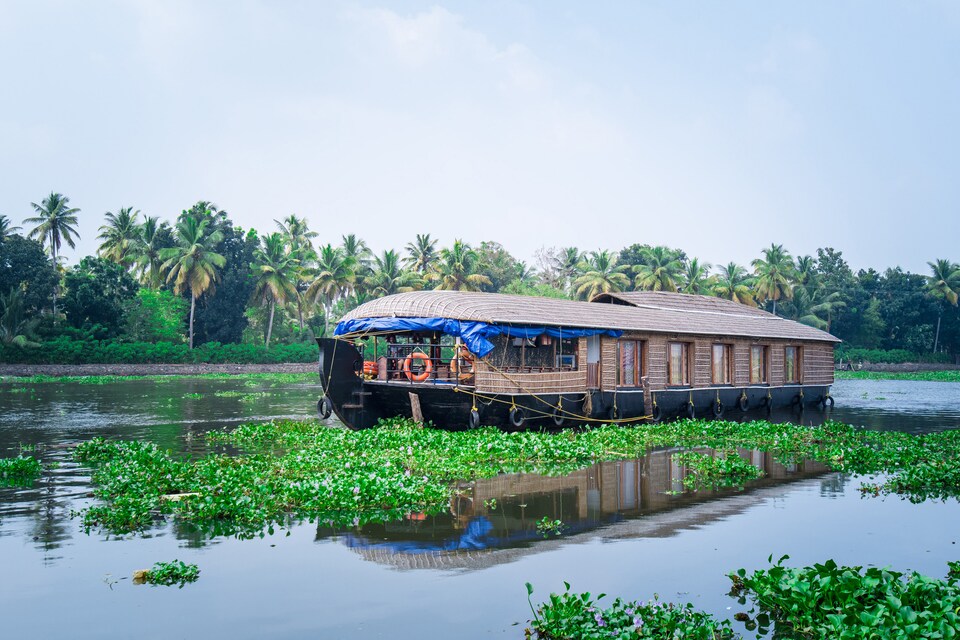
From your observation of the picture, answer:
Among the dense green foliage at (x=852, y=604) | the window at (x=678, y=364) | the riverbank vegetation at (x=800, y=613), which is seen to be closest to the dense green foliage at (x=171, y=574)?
the riverbank vegetation at (x=800, y=613)

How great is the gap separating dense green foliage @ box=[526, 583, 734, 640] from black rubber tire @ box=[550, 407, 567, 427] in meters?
11.4

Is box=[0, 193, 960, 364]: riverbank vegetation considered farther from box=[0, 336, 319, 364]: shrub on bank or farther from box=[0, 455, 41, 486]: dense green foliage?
box=[0, 455, 41, 486]: dense green foliage

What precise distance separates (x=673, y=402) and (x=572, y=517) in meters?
11.7

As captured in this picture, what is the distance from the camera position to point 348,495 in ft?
32.7

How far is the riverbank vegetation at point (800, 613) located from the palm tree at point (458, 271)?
47.3 meters

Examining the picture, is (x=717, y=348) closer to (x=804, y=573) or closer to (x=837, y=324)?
(x=804, y=573)

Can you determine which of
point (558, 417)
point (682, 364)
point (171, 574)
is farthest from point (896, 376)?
point (171, 574)

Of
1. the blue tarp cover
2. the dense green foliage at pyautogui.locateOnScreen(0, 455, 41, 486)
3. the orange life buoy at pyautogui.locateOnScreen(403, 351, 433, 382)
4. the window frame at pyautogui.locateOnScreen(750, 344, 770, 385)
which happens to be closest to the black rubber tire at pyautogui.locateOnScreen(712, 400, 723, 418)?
the window frame at pyautogui.locateOnScreen(750, 344, 770, 385)

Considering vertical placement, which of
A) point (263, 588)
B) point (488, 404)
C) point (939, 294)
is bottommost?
point (263, 588)

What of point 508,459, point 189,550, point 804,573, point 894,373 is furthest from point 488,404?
point 894,373

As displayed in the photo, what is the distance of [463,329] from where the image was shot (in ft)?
53.8

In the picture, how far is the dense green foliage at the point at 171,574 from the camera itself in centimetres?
714

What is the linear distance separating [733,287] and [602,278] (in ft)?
33.5

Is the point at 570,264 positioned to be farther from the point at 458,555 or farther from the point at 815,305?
the point at 458,555
